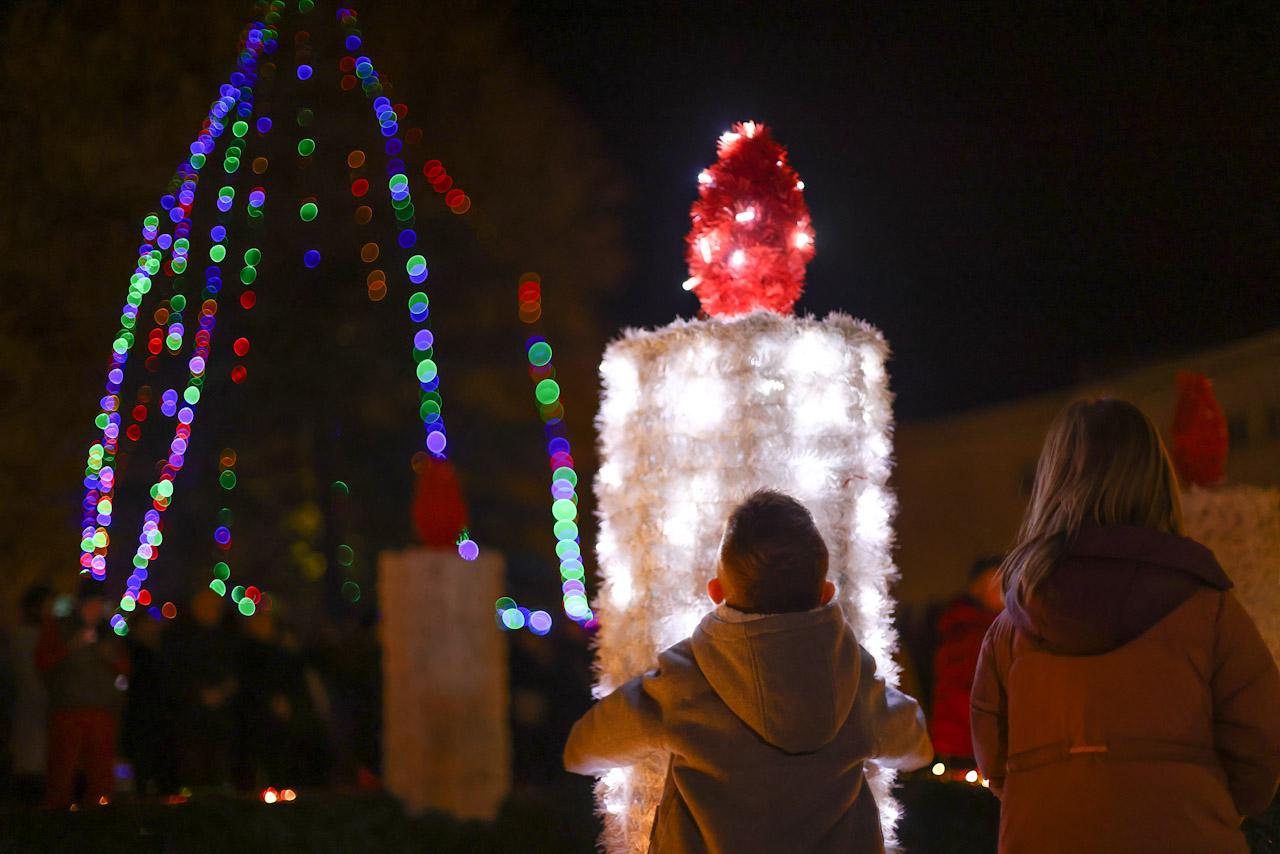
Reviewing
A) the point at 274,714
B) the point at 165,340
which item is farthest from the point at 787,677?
the point at 165,340

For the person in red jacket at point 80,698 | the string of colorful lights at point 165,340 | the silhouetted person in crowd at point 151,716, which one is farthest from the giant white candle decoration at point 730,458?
the string of colorful lights at point 165,340

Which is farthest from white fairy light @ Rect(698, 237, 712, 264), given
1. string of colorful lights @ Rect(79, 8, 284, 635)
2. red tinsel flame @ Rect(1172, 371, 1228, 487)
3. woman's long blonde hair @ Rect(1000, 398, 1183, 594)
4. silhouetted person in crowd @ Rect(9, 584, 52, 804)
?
string of colorful lights @ Rect(79, 8, 284, 635)

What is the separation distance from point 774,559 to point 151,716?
7.79 meters

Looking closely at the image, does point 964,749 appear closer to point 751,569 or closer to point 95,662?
point 751,569

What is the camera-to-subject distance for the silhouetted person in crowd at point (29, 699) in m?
8.98

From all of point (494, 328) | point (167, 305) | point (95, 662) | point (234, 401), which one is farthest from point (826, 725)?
point (494, 328)

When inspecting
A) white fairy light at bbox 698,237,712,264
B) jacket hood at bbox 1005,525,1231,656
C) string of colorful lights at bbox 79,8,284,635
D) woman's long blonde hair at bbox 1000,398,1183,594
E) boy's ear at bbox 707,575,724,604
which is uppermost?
string of colorful lights at bbox 79,8,284,635

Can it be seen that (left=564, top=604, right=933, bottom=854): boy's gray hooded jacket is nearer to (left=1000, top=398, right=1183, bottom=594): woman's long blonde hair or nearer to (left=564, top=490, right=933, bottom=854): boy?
(left=564, top=490, right=933, bottom=854): boy

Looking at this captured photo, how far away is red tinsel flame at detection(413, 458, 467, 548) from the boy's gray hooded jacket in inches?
173

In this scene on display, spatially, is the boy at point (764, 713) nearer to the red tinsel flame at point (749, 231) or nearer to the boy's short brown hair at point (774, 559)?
the boy's short brown hair at point (774, 559)

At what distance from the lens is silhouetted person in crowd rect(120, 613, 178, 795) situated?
9102 millimetres

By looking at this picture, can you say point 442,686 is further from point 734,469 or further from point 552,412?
point 552,412

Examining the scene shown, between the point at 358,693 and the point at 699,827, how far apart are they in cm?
689

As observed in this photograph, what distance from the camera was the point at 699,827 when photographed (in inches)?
105
